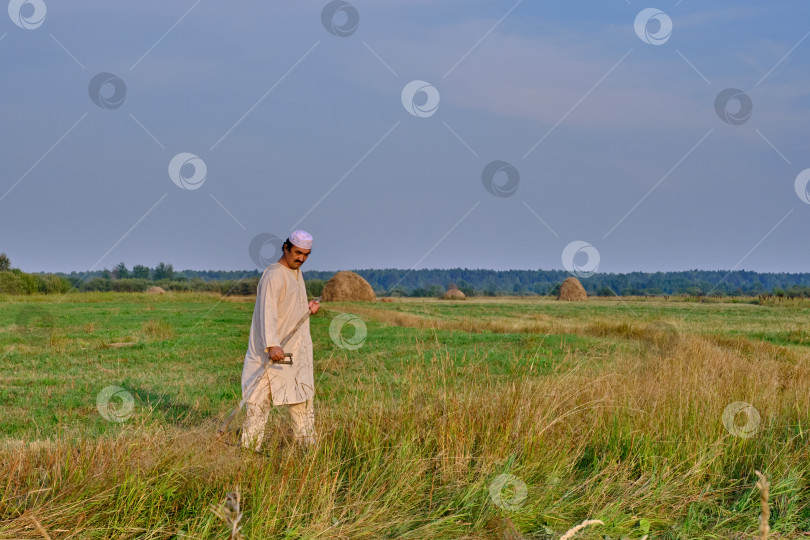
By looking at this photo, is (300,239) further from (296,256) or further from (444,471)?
(444,471)

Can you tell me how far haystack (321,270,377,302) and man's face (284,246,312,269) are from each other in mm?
55194

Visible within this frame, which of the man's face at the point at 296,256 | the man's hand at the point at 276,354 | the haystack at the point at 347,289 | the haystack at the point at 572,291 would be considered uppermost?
the haystack at the point at 572,291

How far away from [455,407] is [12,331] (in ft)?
63.9

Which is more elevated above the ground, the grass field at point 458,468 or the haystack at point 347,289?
the haystack at point 347,289

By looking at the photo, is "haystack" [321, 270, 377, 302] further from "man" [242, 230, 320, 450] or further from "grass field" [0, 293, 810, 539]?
"man" [242, 230, 320, 450]

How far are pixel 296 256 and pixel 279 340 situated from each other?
0.80m

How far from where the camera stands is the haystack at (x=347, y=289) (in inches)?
2446

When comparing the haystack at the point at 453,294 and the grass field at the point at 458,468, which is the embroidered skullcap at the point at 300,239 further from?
the haystack at the point at 453,294

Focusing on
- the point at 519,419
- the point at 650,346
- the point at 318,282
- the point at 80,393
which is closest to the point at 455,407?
the point at 519,419

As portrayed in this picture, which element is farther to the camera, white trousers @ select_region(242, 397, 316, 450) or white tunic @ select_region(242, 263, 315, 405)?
white tunic @ select_region(242, 263, 315, 405)

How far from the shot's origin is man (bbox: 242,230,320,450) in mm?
6297

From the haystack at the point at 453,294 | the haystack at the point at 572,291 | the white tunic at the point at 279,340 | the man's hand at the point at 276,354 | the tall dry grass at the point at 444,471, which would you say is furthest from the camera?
the haystack at the point at 453,294

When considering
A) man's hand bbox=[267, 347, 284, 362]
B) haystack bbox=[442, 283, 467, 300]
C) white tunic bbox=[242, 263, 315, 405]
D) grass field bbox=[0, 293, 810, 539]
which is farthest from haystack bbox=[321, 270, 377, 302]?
man's hand bbox=[267, 347, 284, 362]

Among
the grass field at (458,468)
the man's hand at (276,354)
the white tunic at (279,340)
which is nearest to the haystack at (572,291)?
the grass field at (458,468)
